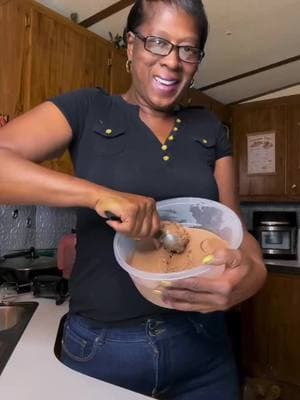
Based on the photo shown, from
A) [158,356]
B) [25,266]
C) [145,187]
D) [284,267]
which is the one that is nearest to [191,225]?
[145,187]

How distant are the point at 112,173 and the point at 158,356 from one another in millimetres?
322

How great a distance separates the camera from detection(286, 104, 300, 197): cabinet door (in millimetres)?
2771

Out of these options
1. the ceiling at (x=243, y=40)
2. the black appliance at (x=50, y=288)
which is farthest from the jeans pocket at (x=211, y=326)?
the ceiling at (x=243, y=40)

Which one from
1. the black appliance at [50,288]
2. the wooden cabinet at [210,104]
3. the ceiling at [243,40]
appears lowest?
the black appliance at [50,288]

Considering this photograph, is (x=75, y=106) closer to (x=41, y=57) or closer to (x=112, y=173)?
(x=112, y=173)

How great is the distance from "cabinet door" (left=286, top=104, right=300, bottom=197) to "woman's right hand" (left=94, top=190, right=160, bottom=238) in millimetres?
2400

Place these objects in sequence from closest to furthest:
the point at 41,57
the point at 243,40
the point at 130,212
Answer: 1. the point at 130,212
2. the point at 41,57
3. the point at 243,40

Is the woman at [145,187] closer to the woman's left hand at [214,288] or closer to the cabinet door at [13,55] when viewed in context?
the woman's left hand at [214,288]

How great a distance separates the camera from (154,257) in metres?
0.68

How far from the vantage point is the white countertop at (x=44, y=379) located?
0.66 metres

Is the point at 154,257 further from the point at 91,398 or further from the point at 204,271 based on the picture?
the point at 91,398

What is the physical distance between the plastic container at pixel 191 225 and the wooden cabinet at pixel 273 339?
1.81m

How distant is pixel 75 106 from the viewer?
716 millimetres

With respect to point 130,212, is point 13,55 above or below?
above
